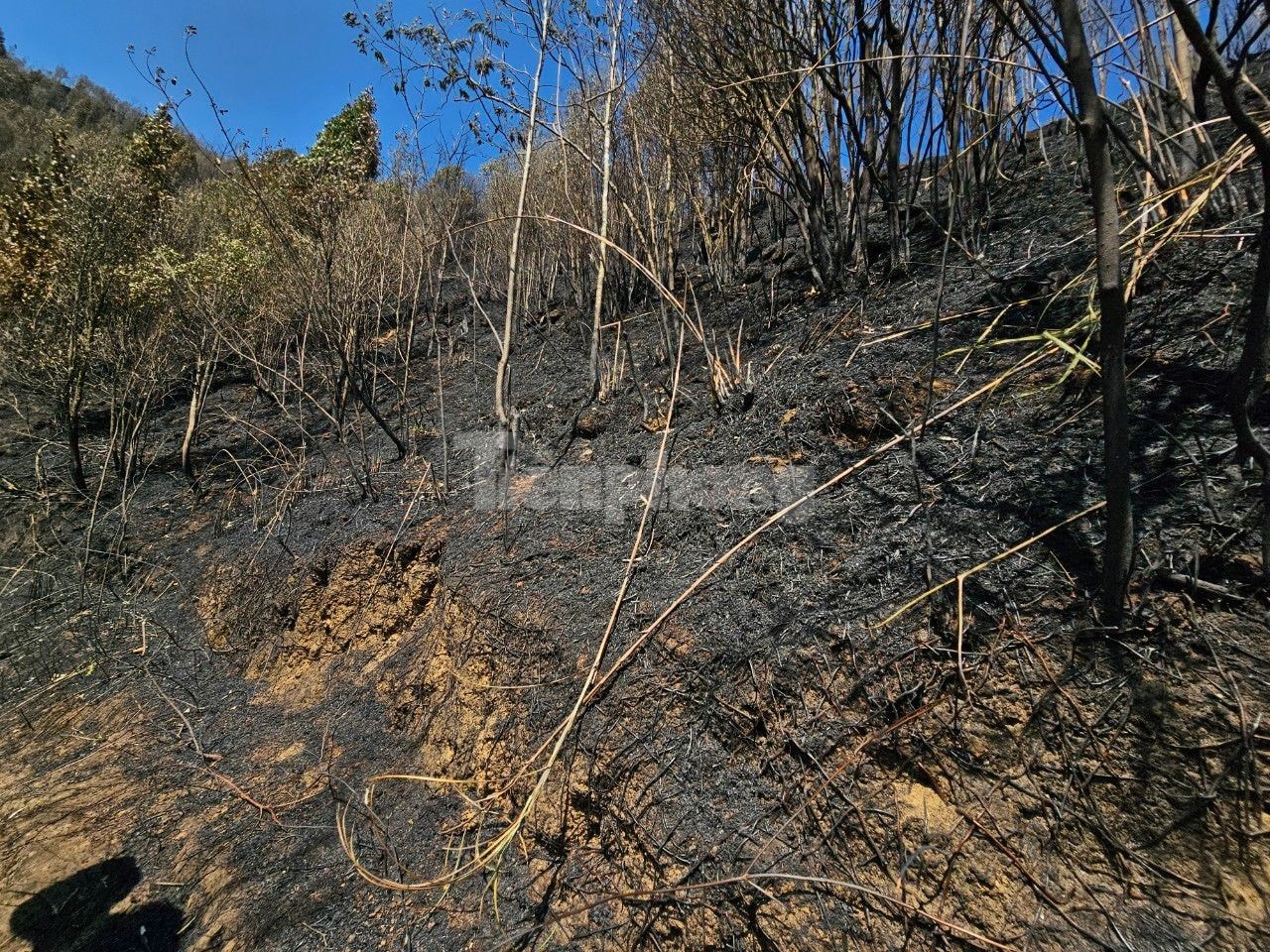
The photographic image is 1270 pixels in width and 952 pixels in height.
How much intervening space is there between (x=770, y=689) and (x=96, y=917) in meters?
2.70

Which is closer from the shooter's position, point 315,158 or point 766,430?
point 766,430

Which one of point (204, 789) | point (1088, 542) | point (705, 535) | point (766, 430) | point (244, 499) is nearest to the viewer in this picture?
point (1088, 542)

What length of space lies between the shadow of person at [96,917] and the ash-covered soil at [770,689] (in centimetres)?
1

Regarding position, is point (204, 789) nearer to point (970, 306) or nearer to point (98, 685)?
point (98, 685)

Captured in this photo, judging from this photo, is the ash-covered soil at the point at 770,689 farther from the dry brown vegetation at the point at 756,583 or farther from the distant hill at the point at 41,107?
the distant hill at the point at 41,107

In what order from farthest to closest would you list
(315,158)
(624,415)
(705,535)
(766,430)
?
(315,158)
(624,415)
(766,430)
(705,535)

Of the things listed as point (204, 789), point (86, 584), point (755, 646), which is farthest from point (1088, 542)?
point (86, 584)

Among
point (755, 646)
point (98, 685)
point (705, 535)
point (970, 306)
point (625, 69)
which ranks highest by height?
point (625, 69)

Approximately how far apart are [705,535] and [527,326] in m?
4.04

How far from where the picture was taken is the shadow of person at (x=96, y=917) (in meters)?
2.06

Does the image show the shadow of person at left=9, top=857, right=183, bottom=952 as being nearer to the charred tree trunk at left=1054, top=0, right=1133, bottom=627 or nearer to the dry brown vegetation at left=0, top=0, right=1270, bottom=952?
the dry brown vegetation at left=0, top=0, right=1270, bottom=952

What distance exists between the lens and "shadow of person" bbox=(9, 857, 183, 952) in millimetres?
2064

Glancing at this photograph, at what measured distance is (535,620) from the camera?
2133 mm

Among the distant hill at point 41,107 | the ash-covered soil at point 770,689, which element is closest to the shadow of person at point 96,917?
the ash-covered soil at point 770,689
